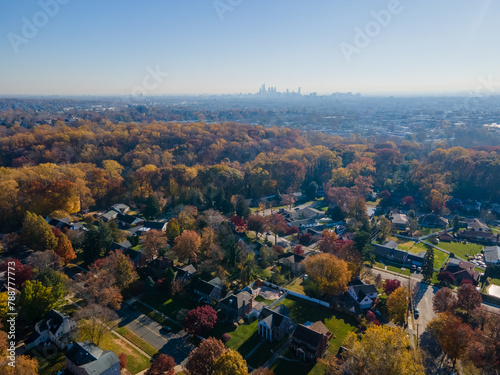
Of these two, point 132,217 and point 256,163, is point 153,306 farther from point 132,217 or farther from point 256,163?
point 256,163

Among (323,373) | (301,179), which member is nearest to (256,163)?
(301,179)

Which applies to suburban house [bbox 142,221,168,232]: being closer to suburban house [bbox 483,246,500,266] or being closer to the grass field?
the grass field

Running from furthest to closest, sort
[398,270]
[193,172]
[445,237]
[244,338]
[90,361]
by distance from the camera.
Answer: [193,172] < [445,237] < [398,270] < [244,338] < [90,361]

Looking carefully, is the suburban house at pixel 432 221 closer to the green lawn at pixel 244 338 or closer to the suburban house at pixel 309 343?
the suburban house at pixel 309 343

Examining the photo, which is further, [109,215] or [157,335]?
[109,215]

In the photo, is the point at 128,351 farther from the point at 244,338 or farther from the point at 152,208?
the point at 152,208

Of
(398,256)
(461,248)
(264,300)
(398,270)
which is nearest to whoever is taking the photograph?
(264,300)

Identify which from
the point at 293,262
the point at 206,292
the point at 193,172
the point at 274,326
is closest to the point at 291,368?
the point at 274,326
